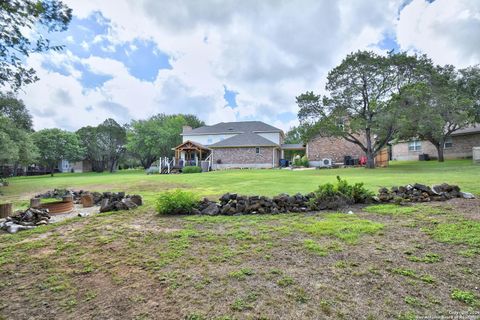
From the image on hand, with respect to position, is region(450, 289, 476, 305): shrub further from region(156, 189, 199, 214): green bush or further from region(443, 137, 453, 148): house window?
region(443, 137, 453, 148): house window

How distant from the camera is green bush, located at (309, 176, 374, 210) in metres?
5.46

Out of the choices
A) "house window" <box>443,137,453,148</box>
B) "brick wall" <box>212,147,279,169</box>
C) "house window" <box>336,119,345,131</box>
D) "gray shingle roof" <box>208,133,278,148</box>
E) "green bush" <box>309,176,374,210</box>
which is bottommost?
"green bush" <box>309,176,374,210</box>

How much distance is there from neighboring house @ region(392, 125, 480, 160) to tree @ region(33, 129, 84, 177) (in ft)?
143

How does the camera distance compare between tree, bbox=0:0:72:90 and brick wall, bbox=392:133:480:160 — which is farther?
brick wall, bbox=392:133:480:160

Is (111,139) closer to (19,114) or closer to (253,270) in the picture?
(19,114)

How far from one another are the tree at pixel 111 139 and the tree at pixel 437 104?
39.2 metres

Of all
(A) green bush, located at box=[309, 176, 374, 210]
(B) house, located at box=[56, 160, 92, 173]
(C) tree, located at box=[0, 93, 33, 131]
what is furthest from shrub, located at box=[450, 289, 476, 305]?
(B) house, located at box=[56, 160, 92, 173]

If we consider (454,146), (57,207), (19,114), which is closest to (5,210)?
(57,207)

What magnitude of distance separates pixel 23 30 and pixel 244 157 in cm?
2482

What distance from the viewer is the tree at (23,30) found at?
337 cm

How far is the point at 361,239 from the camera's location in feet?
11.4

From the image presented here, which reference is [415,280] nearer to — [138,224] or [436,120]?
[138,224]

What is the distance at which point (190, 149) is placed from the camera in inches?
1070

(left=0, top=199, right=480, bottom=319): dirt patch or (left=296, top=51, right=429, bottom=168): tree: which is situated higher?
(left=296, top=51, right=429, bottom=168): tree
